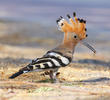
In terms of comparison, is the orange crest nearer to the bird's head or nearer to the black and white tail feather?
the bird's head

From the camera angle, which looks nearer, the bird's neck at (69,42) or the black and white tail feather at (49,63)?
the black and white tail feather at (49,63)

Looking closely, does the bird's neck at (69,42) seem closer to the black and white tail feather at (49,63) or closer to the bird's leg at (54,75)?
the black and white tail feather at (49,63)

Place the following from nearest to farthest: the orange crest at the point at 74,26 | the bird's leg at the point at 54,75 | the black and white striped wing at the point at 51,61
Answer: the black and white striped wing at the point at 51,61 → the bird's leg at the point at 54,75 → the orange crest at the point at 74,26

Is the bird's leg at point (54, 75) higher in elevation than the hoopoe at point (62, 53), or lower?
lower

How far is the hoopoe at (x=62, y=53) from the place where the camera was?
6.76m

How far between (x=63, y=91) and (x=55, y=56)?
29.6 inches

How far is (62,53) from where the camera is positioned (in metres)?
7.07

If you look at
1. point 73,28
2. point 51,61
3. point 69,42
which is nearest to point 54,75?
point 51,61

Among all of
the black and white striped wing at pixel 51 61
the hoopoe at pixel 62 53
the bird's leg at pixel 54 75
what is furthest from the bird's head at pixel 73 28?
the bird's leg at pixel 54 75

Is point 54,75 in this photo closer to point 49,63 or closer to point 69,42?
point 49,63

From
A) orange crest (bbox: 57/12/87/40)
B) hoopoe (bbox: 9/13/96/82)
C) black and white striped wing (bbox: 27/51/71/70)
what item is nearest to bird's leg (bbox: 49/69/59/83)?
hoopoe (bbox: 9/13/96/82)

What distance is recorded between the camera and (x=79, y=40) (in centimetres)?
741

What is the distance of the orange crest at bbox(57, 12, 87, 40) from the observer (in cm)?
726

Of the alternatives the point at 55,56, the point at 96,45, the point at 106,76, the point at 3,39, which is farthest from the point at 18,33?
the point at 55,56
